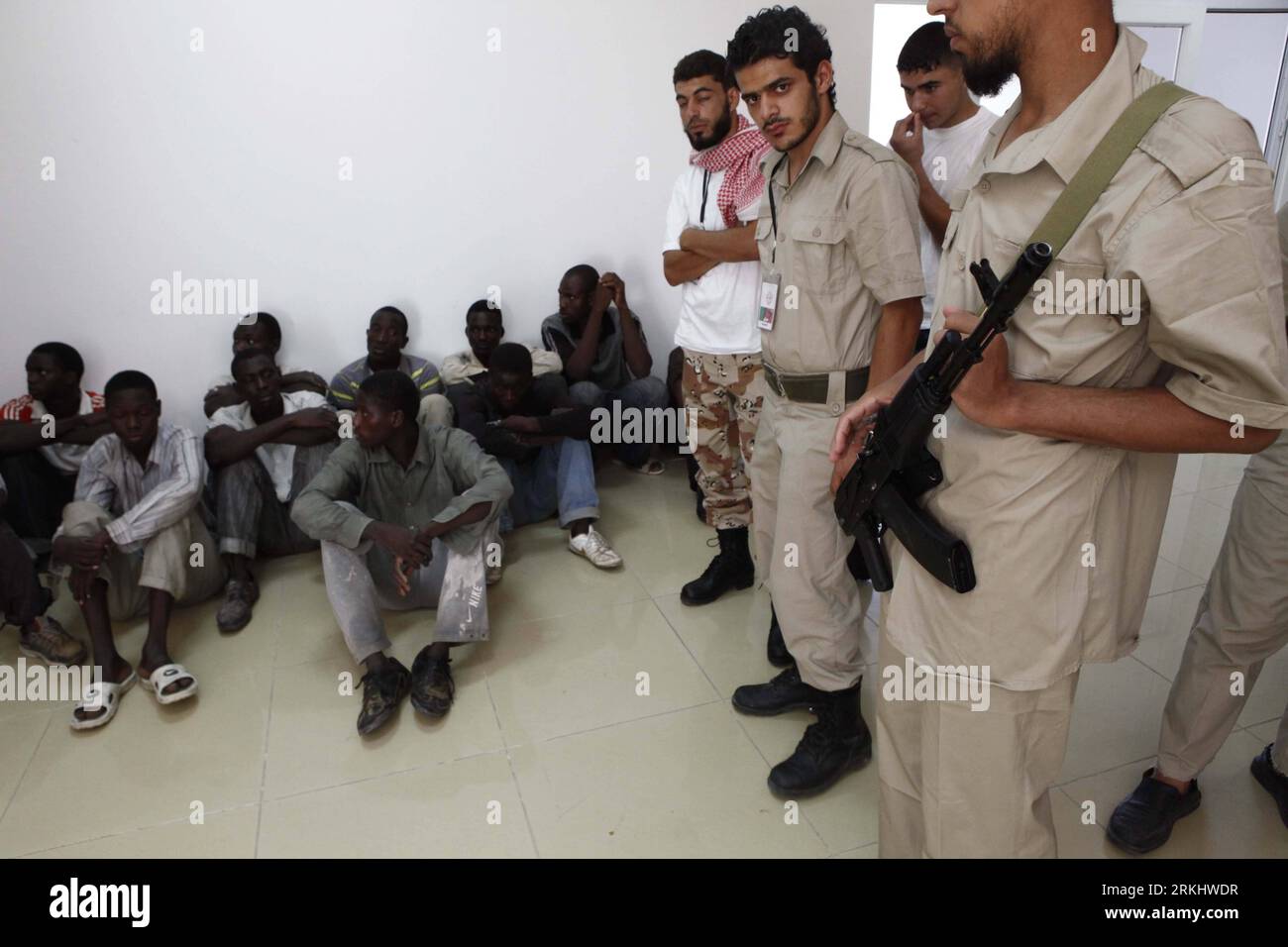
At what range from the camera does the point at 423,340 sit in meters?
3.60

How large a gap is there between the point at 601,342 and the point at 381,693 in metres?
1.88

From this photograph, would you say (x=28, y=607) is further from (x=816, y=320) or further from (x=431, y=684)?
(x=816, y=320)

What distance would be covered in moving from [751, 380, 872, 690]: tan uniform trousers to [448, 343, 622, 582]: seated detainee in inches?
44.1

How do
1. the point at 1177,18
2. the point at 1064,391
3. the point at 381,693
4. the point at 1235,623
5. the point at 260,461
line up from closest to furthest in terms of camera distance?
the point at 1064,391
the point at 1235,623
the point at 381,693
the point at 260,461
the point at 1177,18

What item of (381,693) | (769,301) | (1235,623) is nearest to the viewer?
(1235,623)

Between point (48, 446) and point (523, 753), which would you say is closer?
point (523, 753)

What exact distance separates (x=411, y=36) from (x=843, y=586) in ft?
9.07

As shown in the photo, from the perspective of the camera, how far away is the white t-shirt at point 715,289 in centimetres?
244

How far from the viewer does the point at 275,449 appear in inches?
119

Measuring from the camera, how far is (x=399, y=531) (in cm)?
230

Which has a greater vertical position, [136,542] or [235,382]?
[235,382]

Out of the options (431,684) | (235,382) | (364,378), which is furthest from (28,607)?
(364,378)

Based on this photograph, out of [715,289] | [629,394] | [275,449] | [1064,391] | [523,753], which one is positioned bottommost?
[523,753]

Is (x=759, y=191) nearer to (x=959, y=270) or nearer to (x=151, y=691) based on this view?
(x=959, y=270)
